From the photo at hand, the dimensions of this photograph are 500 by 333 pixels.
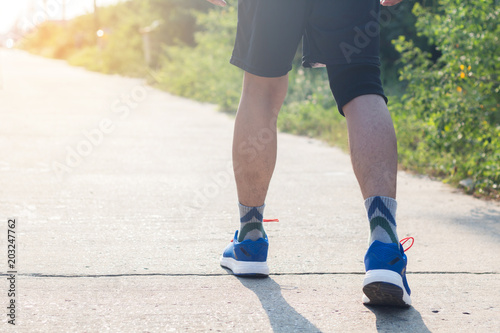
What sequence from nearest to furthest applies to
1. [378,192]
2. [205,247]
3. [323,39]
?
1. [378,192]
2. [323,39]
3. [205,247]

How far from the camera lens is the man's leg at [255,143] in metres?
2.36

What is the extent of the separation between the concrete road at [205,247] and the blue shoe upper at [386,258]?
15 cm

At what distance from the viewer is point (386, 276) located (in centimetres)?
193

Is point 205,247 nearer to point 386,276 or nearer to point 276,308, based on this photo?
point 276,308

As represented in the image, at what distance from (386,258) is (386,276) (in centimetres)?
6

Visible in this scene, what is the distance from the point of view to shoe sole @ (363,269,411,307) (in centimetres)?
193

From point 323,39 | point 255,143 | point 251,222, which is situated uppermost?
point 323,39

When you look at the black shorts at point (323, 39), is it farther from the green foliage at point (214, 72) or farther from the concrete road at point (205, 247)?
the green foliage at point (214, 72)

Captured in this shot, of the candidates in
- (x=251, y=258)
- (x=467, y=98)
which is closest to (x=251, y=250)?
(x=251, y=258)

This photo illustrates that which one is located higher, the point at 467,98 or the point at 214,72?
the point at 467,98

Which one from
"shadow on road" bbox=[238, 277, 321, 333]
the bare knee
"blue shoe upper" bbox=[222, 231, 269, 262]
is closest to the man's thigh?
the bare knee

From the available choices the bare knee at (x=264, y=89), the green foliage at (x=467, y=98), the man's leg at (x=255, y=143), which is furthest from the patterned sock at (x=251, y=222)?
the green foliage at (x=467, y=98)

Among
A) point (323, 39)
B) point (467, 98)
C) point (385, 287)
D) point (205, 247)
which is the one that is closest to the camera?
point (385, 287)

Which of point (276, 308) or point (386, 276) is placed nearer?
point (386, 276)
